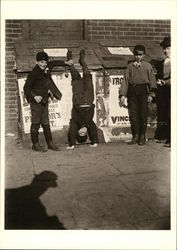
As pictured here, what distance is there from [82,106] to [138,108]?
0.93m

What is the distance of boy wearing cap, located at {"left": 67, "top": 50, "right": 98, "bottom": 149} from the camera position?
17.8 ft

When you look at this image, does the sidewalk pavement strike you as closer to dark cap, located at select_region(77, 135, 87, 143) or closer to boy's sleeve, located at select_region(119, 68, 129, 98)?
dark cap, located at select_region(77, 135, 87, 143)

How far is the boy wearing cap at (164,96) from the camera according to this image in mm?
5465

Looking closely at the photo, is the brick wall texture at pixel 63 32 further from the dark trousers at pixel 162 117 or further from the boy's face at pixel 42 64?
the dark trousers at pixel 162 117

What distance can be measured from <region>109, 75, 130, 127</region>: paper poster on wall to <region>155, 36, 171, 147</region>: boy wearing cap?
573mm

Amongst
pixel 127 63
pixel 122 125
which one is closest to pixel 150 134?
pixel 122 125

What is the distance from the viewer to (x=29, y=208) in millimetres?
3340

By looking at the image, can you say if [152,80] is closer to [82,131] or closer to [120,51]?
[120,51]

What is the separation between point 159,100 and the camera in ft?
19.0

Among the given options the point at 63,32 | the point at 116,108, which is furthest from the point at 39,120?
the point at 63,32

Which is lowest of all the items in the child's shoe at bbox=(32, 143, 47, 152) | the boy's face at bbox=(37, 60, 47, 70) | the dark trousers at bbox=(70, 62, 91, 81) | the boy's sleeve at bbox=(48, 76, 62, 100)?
the child's shoe at bbox=(32, 143, 47, 152)

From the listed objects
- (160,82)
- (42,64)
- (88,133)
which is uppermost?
(42,64)

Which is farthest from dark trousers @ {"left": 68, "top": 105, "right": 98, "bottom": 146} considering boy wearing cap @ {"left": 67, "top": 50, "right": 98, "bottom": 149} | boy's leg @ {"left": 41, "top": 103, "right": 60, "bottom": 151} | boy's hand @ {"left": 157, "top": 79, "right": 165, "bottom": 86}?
boy's hand @ {"left": 157, "top": 79, "right": 165, "bottom": 86}

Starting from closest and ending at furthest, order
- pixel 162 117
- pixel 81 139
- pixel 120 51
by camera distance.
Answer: pixel 81 139
pixel 162 117
pixel 120 51
